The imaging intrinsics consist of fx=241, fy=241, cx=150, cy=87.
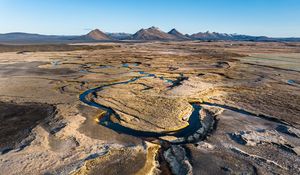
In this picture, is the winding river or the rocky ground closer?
the rocky ground

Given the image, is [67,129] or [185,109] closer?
[67,129]

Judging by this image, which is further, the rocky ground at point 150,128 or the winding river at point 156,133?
the winding river at point 156,133

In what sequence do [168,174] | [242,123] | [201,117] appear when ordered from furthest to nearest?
1. [201,117]
2. [242,123]
3. [168,174]

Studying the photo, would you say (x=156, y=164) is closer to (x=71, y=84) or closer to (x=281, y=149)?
(x=281, y=149)

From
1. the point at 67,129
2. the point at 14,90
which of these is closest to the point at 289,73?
the point at 67,129

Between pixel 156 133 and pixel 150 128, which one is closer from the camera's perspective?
pixel 156 133

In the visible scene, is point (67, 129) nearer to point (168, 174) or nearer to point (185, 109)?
point (168, 174)

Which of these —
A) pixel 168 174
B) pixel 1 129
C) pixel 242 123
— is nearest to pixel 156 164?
pixel 168 174

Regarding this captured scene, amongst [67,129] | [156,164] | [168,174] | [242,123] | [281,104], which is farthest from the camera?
[281,104]

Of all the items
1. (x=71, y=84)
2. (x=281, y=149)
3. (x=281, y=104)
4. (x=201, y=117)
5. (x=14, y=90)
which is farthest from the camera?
(x=71, y=84)
